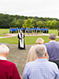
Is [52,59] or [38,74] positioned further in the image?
[52,59]

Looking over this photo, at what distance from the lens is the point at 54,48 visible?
3.37 m

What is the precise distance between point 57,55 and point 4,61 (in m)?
1.79

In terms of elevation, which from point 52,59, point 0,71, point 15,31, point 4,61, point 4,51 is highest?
point 4,51

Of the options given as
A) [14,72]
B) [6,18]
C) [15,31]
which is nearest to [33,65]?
[14,72]

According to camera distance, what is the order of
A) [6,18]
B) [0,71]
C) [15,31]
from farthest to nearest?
1. [6,18]
2. [15,31]
3. [0,71]

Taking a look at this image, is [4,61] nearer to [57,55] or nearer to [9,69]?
[9,69]

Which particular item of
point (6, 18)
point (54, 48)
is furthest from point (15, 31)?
point (6, 18)

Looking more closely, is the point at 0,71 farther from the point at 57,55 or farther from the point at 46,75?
the point at 57,55

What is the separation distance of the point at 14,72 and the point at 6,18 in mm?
74864

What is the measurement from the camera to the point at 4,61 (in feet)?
7.04

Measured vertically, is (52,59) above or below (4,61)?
below

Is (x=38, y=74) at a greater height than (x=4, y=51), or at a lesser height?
lesser

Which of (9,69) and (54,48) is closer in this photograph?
(9,69)

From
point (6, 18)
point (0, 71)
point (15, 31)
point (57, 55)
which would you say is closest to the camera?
point (0, 71)
